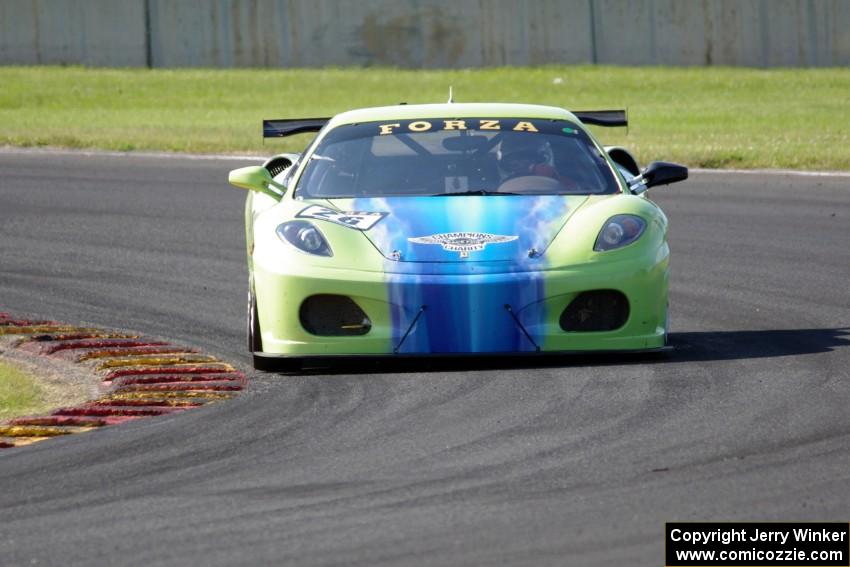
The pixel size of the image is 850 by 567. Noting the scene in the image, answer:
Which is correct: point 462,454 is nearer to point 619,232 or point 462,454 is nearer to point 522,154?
point 619,232

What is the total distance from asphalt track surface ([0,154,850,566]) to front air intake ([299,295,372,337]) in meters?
0.21

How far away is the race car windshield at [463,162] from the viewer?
8.09 meters

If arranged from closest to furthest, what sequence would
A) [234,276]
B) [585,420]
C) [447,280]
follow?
[585,420] → [447,280] → [234,276]

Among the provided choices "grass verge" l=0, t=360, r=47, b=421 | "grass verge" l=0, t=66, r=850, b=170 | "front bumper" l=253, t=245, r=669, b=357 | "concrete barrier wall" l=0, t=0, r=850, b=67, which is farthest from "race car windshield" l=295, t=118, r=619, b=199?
"concrete barrier wall" l=0, t=0, r=850, b=67

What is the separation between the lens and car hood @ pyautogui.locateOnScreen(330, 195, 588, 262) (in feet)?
23.6

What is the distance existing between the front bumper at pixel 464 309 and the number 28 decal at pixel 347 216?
32 centimetres

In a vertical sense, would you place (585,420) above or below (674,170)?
below

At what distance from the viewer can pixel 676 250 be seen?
11320 mm

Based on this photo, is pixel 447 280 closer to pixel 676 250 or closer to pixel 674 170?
pixel 674 170

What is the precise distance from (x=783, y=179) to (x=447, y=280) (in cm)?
834

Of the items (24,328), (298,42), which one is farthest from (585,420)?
(298,42)

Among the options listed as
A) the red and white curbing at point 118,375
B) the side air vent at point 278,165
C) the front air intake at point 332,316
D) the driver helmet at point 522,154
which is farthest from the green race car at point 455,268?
the side air vent at point 278,165

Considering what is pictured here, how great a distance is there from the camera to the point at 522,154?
835 cm

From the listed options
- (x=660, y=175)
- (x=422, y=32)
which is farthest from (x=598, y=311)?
(x=422, y=32)
